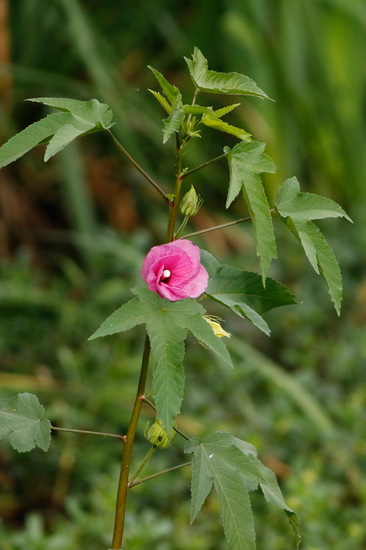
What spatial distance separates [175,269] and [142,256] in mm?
1925

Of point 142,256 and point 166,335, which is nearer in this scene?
point 166,335

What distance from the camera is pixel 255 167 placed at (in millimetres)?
771

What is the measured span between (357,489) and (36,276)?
1.33 metres

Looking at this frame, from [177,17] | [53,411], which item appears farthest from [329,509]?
[177,17]

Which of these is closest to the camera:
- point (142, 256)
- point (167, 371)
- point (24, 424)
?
point (167, 371)

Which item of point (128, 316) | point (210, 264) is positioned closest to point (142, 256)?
point (210, 264)

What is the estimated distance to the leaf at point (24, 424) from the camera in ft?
2.65

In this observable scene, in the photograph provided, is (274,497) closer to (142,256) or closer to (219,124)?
(219,124)

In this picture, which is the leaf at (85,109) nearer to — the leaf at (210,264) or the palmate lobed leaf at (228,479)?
the leaf at (210,264)

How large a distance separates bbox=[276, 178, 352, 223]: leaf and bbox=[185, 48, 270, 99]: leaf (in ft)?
0.34

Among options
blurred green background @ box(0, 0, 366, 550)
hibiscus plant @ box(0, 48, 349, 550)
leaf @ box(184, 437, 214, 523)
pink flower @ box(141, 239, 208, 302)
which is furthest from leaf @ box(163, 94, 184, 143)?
blurred green background @ box(0, 0, 366, 550)

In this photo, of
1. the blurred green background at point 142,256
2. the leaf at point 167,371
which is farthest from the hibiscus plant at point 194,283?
the blurred green background at point 142,256

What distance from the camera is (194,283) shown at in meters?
0.79

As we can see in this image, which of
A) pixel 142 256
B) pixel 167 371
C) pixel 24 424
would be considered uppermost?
pixel 167 371
